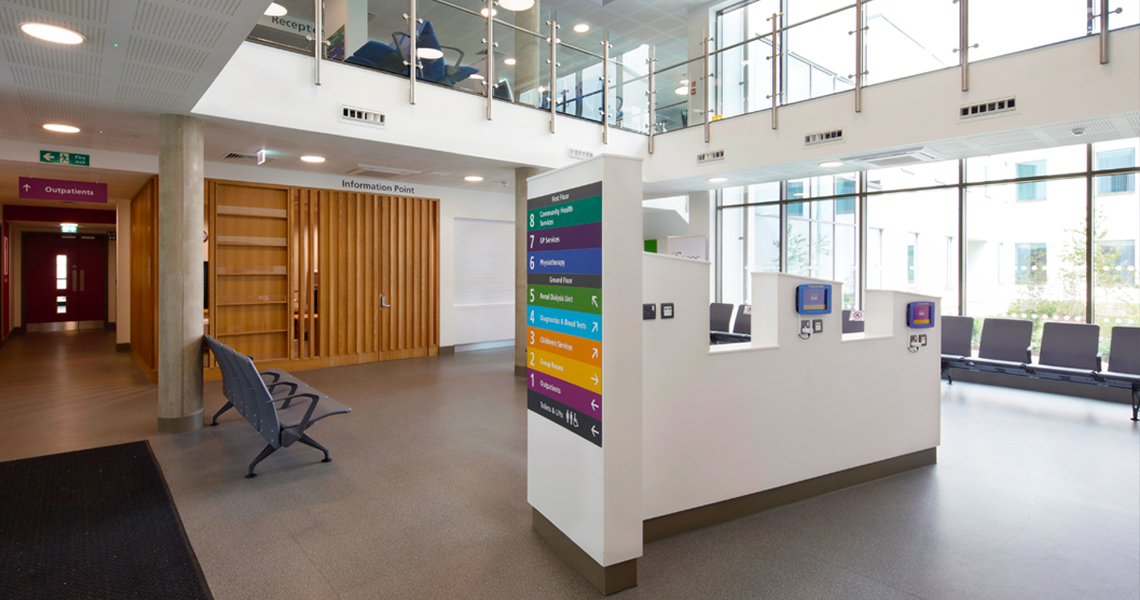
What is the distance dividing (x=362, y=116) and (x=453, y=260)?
4.51 meters

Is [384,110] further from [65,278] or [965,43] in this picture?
[65,278]

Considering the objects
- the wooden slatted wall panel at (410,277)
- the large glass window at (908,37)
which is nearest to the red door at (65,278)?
the wooden slatted wall panel at (410,277)

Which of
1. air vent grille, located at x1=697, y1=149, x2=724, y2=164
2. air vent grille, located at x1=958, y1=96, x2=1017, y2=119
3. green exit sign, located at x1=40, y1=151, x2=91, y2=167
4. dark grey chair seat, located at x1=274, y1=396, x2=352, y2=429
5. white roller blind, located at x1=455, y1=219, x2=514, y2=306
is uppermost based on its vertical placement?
air vent grille, located at x1=697, y1=149, x2=724, y2=164

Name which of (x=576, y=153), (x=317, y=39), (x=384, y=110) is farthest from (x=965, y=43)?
(x=317, y=39)

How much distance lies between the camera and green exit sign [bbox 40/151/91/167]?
6523mm

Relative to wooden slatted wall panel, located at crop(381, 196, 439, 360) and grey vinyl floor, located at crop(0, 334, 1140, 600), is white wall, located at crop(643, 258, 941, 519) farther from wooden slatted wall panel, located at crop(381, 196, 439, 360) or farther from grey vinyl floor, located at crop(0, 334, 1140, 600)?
wooden slatted wall panel, located at crop(381, 196, 439, 360)

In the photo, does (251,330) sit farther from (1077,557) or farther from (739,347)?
(1077,557)

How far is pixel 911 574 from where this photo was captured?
2.87 meters

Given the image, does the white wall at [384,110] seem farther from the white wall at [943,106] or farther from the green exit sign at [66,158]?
the green exit sign at [66,158]

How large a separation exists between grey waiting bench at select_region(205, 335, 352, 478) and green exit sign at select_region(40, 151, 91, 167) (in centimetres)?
364

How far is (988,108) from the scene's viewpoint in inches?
226

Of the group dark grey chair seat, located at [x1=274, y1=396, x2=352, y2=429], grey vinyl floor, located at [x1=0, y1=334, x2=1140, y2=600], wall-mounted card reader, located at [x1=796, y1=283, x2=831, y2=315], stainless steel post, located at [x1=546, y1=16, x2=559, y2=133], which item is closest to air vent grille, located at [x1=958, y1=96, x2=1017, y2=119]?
grey vinyl floor, located at [x1=0, y1=334, x2=1140, y2=600]

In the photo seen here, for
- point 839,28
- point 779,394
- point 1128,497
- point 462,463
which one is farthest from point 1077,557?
point 839,28

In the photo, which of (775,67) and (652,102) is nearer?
(775,67)
